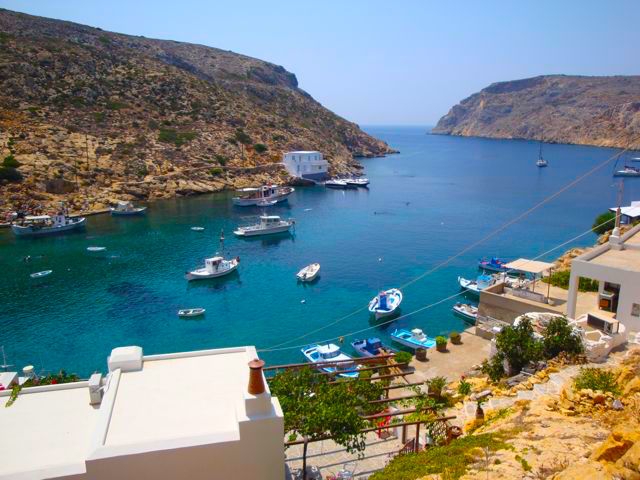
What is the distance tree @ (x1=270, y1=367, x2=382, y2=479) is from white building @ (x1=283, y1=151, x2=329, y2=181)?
77.0m

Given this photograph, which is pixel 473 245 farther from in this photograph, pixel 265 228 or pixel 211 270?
pixel 211 270

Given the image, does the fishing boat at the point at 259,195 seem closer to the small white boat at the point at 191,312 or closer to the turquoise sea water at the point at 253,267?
the turquoise sea water at the point at 253,267

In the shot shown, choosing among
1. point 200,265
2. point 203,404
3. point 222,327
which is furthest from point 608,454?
point 200,265

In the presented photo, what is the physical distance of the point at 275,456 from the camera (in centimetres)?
901

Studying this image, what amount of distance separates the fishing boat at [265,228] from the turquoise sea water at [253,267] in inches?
53.6

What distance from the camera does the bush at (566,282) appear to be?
2486cm

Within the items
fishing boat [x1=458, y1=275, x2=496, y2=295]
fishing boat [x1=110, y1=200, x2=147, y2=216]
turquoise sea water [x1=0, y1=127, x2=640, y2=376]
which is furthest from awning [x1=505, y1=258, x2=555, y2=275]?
fishing boat [x1=110, y1=200, x2=147, y2=216]

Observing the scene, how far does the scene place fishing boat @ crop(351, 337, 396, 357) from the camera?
1091 inches

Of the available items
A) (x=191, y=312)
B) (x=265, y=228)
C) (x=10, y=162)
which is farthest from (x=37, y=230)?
(x=191, y=312)

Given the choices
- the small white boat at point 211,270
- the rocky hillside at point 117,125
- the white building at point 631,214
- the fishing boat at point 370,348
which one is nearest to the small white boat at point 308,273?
the small white boat at point 211,270

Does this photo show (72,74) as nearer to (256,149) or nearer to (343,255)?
(256,149)

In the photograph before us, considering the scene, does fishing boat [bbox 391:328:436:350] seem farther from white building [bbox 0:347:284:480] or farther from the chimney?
the chimney

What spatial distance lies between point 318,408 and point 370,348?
17.3 metres

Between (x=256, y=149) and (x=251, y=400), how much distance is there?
8348 centimetres
